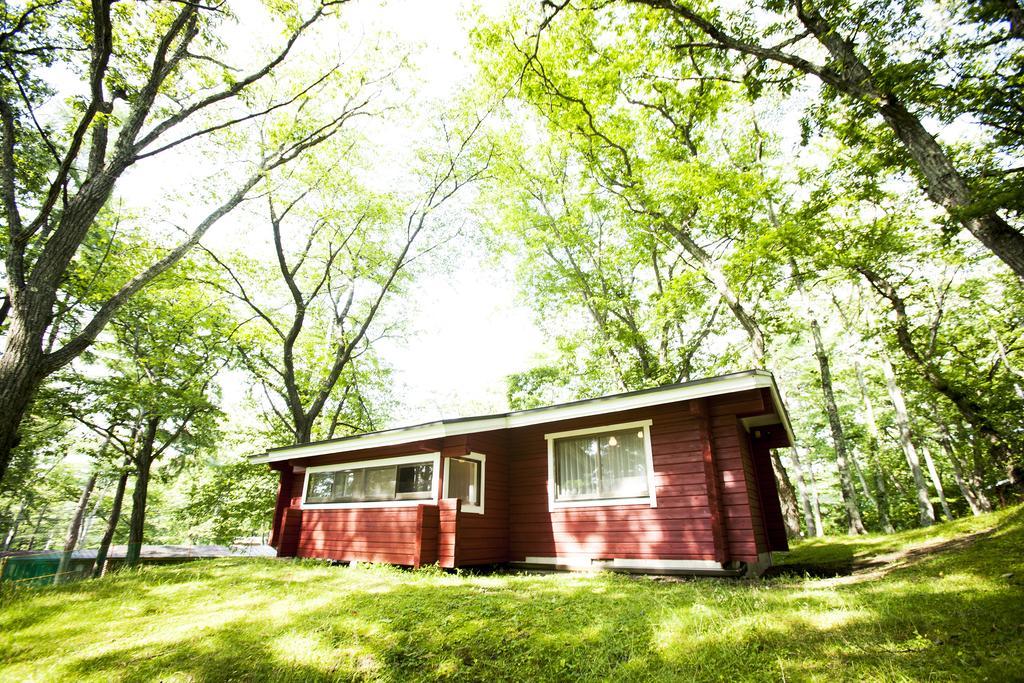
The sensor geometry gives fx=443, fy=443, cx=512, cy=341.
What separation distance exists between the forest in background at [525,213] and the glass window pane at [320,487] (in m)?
4.38

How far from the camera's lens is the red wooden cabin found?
7.50m

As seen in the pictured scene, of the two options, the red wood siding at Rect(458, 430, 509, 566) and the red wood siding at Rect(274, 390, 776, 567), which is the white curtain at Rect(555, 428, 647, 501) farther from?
the red wood siding at Rect(458, 430, 509, 566)

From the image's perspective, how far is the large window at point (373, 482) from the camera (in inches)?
380

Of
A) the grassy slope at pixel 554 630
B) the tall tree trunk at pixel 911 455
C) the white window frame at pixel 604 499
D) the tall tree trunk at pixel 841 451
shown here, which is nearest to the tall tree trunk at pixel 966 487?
the tall tree trunk at pixel 911 455

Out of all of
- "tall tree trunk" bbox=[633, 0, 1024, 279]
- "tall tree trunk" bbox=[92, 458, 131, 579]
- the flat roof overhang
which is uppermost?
"tall tree trunk" bbox=[633, 0, 1024, 279]

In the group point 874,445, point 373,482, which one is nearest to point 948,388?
point 874,445

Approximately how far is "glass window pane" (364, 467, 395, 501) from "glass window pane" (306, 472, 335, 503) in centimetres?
157

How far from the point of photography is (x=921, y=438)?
21500 millimetres

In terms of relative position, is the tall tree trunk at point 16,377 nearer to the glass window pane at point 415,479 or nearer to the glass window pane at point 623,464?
the glass window pane at point 415,479

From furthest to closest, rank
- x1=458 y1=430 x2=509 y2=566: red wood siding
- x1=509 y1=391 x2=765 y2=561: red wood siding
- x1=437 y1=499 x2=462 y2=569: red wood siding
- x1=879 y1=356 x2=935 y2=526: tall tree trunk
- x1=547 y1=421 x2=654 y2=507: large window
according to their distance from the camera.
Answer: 1. x1=879 y1=356 x2=935 y2=526: tall tree trunk
2. x1=458 y1=430 x2=509 y2=566: red wood siding
3. x1=437 y1=499 x2=462 y2=569: red wood siding
4. x1=547 y1=421 x2=654 y2=507: large window
5. x1=509 y1=391 x2=765 y2=561: red wood siding

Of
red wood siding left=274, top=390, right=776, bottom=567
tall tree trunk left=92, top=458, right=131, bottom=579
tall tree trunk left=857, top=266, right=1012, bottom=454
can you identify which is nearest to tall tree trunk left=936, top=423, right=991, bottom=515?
tall tree trunk left=857, top=266, right=1012, bottom=454

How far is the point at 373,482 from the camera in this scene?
10.6 m

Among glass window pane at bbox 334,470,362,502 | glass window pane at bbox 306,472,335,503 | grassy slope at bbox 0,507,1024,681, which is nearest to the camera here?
grassy slope at bbox 0,507,1024,681

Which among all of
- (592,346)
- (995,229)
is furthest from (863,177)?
(592,346)
